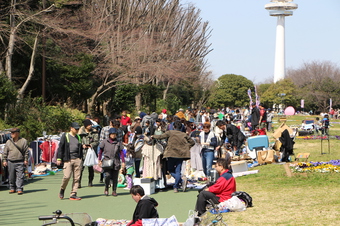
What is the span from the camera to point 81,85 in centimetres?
3412

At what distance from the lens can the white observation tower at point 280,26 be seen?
12926cm

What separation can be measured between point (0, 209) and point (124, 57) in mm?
28876

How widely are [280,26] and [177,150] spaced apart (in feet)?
405

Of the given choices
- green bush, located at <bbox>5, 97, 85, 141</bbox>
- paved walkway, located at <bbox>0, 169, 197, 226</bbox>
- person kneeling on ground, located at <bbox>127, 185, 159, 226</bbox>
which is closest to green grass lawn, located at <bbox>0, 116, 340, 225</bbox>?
paved walkway, located at <bbox>0, 169, 197, 226</bbox>

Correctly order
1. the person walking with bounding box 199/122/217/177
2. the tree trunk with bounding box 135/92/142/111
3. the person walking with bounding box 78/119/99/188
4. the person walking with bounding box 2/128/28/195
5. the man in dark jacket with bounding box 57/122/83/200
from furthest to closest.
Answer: the tree trunk with bounding box 135/92/142/111, the person walking with bounding box 199/122/217/177, the person walking with bounding box 78/119/99/188, the person walking with bounding box 2/128/28/195, the man in dark jacket with bounding box 57/122/83/200

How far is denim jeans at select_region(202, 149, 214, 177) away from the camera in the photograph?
14.4m

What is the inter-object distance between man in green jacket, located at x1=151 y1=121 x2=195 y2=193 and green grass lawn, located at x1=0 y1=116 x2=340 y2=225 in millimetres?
432

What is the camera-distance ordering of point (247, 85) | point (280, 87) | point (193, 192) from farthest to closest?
point (247, 85)
point (280, 87)
point (193, 192)

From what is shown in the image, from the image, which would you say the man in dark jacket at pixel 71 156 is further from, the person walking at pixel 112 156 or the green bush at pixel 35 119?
the green bush at pixel 35 119

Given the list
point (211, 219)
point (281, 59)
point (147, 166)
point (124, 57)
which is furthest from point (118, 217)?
point (281, 59)

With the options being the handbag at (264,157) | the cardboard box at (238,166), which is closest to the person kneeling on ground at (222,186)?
the cardboard box at (238,166)

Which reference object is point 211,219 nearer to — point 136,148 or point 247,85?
point 136,148

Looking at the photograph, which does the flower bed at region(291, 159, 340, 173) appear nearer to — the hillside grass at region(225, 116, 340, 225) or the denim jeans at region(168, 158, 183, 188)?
the hillside grass at region(225, 116, 340, 225)

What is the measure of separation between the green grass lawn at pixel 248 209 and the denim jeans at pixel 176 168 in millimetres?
338
